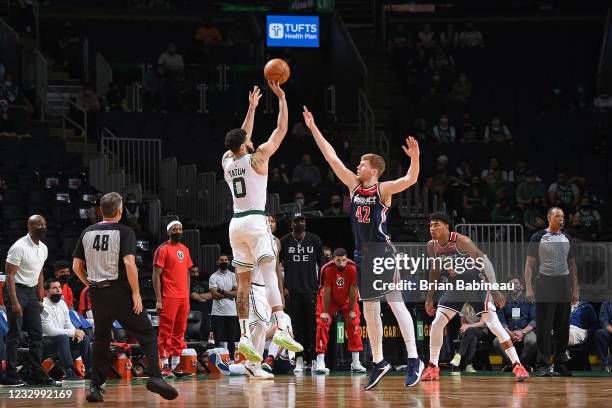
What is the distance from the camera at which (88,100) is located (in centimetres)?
2531

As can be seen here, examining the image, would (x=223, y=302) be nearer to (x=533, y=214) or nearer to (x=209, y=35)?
(x=533, y=214)

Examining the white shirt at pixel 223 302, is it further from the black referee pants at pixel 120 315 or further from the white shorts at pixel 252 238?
the black referee pants at pixel 120 315

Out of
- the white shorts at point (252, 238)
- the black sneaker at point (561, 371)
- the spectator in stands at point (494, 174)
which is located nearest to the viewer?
the white shorts at point (252, 238)

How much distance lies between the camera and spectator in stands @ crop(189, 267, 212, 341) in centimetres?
1862

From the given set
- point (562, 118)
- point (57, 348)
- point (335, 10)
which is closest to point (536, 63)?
point (562, 118)

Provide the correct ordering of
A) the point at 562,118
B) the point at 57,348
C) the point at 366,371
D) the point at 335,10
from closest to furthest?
1. the point at 57,348
2. the point at 366,371
3. the point at 562,118
4. the point at 335,10

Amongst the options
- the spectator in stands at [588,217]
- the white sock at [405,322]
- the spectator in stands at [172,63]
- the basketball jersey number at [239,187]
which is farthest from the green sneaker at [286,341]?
the spectator in stands at [172,63]

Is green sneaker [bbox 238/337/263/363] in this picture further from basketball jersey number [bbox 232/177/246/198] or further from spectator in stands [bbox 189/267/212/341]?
spectator in stands [bbox 189/267/212/341]

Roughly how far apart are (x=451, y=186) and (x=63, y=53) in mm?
10081

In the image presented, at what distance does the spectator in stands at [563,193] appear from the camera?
79.6 ft

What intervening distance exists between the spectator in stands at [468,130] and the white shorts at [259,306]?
1390 cm

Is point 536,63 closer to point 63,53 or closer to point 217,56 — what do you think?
point 217,56

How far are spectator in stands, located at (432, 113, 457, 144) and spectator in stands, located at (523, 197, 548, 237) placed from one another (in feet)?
10.6

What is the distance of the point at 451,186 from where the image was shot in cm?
2406
